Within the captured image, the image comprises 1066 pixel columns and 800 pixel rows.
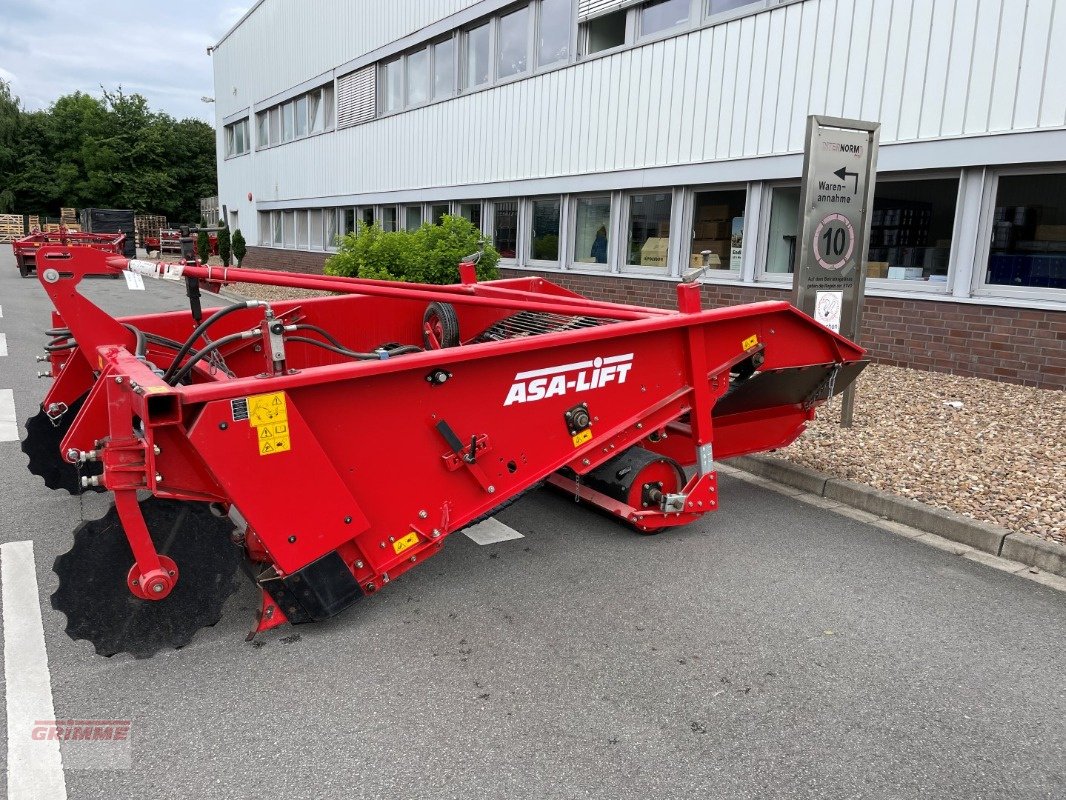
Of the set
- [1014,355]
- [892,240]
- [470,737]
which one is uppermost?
[892,240]

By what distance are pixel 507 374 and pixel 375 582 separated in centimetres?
108

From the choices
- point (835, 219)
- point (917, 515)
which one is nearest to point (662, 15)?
point (835, 219)

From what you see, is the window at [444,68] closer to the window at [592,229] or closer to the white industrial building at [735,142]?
the white industrial building at [735,142]

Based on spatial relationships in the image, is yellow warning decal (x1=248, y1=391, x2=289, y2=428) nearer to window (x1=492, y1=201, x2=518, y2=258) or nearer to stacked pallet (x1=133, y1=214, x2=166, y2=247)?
window (x1=492, y1=201, x2=518, y2=258)

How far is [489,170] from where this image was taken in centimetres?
1548

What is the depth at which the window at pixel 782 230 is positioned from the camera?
10266 mm

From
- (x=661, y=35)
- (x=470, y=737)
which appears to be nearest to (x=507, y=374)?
(x=470, y=737)

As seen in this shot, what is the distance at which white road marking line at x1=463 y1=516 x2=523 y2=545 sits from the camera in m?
4.51

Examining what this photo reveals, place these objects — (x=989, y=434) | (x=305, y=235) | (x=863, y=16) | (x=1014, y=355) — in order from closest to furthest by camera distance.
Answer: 1. (x=989, y=434)
2. (x=1014, y=355)
3. (x=863, y=16)
4. (x=305, y=235)

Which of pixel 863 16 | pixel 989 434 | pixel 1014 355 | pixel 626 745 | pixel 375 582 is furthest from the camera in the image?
pixel 863 16

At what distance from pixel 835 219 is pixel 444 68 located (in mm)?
13004

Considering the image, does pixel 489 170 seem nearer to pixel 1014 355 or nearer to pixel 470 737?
pixel 1014 355

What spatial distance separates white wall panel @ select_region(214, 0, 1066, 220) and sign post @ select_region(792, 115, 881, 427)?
7.84ft

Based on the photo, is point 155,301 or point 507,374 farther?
point 155,301
